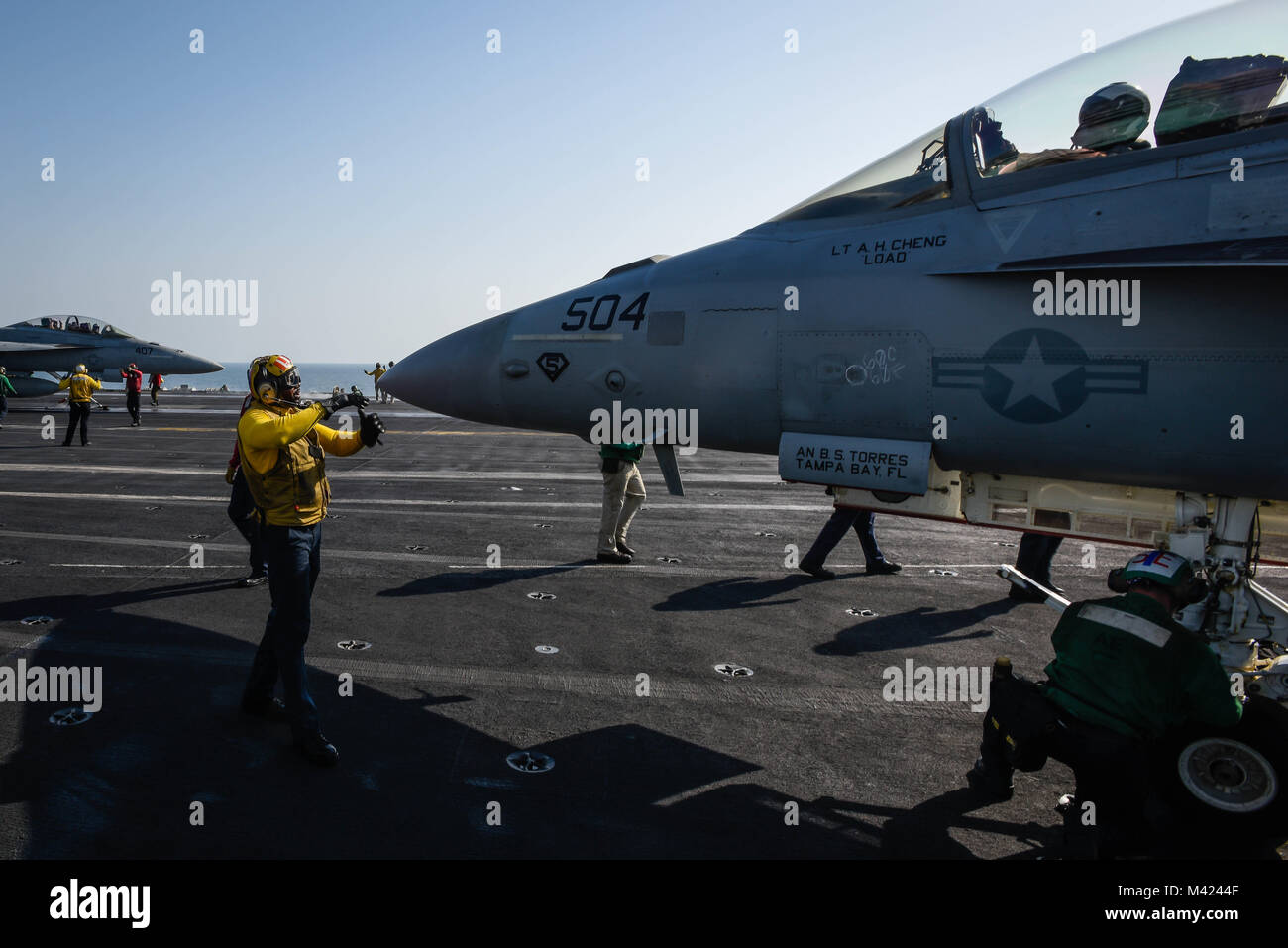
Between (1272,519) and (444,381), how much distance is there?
238 inches

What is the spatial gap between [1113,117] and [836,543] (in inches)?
247

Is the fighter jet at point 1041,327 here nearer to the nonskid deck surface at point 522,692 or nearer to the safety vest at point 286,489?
the nonskid deck surface at point 522,692

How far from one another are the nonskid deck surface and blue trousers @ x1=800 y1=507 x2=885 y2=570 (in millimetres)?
336

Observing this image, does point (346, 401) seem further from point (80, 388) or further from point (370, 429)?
point (80, 388)

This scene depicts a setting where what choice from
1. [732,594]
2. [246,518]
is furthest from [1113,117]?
[246,518]

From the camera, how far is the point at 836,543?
10.6m

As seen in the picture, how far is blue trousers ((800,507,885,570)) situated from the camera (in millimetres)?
10594

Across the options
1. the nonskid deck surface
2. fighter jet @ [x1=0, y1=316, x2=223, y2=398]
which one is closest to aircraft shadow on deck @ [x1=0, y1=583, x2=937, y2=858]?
the nonskid deck surface

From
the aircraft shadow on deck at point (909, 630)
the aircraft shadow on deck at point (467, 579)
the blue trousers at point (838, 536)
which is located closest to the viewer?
the aircraft shadow on deck at point (909, 630)

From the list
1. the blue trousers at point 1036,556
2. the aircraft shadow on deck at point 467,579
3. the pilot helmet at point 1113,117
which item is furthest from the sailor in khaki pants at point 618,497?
the pilot helmet at point 1113,117

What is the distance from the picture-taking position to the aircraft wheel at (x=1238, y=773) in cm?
439

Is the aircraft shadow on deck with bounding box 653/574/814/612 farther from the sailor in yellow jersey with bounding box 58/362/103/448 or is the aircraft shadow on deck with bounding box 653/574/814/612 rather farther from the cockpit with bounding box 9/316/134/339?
the cockpit with bounding box 9/316/134/339
